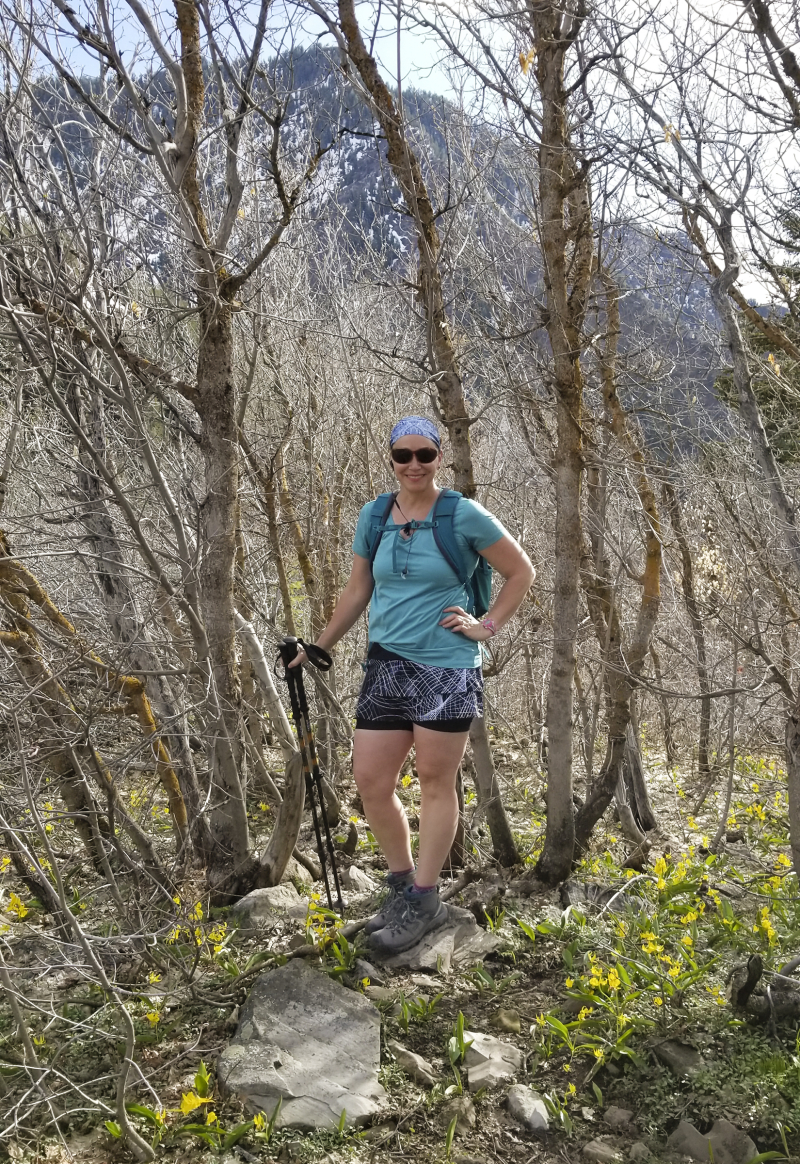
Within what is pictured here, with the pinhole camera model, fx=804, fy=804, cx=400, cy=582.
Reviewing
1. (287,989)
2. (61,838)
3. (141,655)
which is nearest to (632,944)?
(287,989)

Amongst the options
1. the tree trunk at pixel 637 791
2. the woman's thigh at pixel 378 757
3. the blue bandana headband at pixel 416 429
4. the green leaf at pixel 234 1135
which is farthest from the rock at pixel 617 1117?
the tree trunk at pixel 637 791

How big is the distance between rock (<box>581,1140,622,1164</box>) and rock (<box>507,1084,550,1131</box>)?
0.45 feet

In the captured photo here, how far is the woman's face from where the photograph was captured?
2895mm

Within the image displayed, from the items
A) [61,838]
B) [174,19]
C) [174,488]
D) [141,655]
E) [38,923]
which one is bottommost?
[38,923]

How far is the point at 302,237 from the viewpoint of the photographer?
6.82 metres

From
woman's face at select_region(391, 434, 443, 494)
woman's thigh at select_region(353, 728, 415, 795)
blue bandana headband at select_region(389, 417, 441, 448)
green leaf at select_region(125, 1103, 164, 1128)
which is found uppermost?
blue bandana headband at select_region(389, 417, 441, 448)

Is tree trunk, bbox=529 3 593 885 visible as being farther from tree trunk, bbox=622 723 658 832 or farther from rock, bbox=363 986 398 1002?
tree trunk, bbox=622 723 658 832

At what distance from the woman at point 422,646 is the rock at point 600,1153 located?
3.06ft

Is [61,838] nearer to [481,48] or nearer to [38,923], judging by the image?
[38,923]

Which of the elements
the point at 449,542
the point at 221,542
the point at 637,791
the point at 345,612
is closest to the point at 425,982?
the point at 345,612

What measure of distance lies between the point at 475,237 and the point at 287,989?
5413 millimetres

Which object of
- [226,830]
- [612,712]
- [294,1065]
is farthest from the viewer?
[612,712]

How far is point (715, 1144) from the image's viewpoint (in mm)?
2285

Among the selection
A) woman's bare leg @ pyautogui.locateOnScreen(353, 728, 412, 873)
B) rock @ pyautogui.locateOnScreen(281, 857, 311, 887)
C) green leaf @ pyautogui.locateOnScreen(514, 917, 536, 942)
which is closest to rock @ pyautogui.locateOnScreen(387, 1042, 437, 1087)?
woman's bare leg @ pyautogui.locateOnScreen(353, 728, 412, 873)
